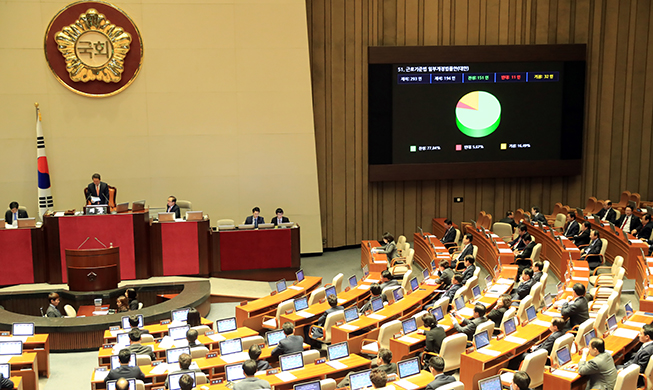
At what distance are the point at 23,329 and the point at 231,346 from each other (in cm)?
313

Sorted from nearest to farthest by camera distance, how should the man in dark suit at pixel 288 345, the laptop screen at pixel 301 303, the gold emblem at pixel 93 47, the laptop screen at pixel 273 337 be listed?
the man in dark suit at pixel 288 345 < the laptop screen at pixel 273 337 < the laptop screen at pixel 301 303 < the gold emblem at pixel 93 47

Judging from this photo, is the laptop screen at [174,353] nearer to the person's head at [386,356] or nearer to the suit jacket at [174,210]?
the person's head at [386,356]

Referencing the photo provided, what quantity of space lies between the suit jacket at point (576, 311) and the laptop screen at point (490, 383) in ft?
8.61

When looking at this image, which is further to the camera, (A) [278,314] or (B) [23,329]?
(A) [278,314]

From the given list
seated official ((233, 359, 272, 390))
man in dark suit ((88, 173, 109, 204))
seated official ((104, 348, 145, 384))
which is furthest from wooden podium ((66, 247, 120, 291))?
seated official ((233, 359, 272, 390))

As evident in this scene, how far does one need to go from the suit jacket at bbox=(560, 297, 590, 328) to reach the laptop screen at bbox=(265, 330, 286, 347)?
147 inches

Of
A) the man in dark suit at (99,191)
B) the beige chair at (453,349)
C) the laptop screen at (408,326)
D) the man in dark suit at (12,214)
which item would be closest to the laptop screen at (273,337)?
the laptop screen at (408,326)

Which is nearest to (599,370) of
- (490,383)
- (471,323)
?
(490,383)

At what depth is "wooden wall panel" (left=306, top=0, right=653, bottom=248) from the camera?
1566cm

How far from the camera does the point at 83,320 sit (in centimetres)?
951

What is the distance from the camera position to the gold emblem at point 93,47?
43.9 feet

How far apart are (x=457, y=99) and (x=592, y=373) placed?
395 inches

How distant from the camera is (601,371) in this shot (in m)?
6.44

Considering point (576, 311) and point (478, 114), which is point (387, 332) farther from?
point (478, 114)
